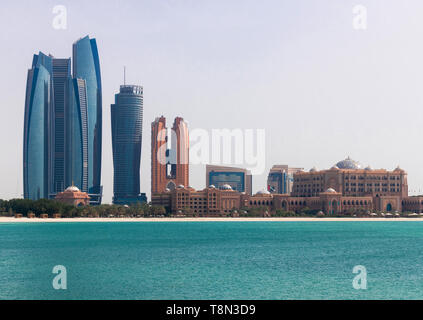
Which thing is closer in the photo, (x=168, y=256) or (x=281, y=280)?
(x=281, y=280)

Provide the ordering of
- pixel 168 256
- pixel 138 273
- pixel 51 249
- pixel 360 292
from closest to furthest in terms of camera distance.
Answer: pixel 360 292
pixel 138 273
pixel 168 256
pixel 51 249

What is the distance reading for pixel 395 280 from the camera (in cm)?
6675

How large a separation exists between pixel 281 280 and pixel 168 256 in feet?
99.6

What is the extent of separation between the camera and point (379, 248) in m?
111

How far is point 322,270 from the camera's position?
245 ft
